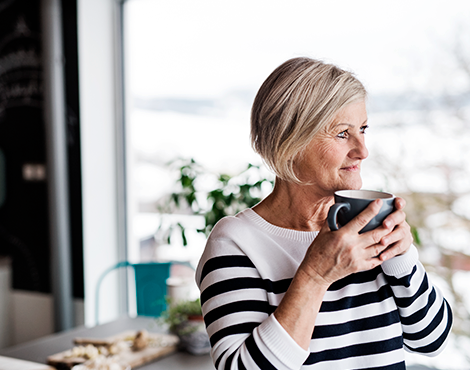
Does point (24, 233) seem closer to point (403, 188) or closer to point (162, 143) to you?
point (162, 143)

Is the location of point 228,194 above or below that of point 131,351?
above

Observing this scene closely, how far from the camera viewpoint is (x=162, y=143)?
3332mm

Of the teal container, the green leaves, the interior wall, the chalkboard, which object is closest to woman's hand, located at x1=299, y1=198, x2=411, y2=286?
the green leaves

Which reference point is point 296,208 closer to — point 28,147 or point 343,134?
point 343,134

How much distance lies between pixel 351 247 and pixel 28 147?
10.6ft

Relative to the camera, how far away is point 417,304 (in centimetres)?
93

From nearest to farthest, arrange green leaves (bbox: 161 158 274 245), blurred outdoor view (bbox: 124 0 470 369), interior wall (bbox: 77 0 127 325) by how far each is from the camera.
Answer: green leaves (bbox: 161 158 274 245)
blurred outdoor view (bbox: 124 0 470 369)
interior wall (bbox: 77 0 127 325)

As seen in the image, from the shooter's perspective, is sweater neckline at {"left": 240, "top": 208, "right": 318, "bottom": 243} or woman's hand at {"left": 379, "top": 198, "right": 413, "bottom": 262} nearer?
woman's hand at {"left": 379, "top": 198, "right": 413, "bottom": 262}

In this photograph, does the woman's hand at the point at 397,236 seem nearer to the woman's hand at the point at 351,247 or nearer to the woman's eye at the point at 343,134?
the woman's hand at the point at 351,247

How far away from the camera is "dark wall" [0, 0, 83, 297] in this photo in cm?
333

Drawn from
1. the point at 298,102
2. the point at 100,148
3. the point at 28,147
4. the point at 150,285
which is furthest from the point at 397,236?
the point at 28,147

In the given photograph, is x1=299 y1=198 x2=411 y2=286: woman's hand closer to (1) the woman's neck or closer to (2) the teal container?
(1) the woman's neck

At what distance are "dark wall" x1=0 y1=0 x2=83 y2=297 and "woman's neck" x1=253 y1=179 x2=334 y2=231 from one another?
262cm

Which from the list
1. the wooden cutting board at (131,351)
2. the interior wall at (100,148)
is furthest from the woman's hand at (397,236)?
the interior wall at (100,148)
